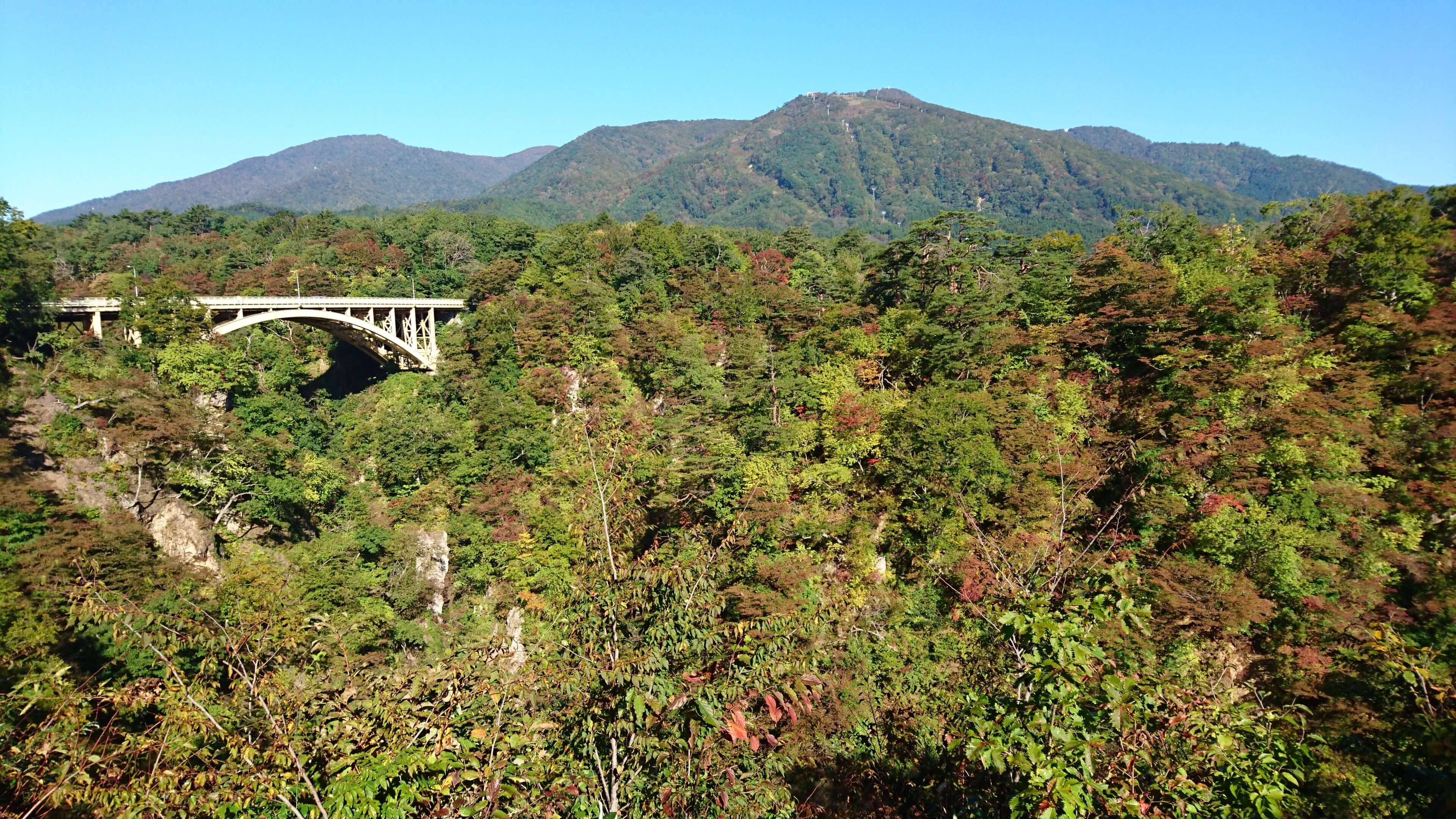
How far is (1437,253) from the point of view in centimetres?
2123

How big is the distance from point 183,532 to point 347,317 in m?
12.9

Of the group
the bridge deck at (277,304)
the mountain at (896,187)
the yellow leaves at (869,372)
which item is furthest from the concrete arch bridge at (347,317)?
the mountain at (896,187)

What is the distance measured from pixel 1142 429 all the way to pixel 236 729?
20.6m

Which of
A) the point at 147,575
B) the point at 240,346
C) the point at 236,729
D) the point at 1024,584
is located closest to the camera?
the point at 236,729

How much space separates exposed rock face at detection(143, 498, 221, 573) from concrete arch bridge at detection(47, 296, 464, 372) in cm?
894

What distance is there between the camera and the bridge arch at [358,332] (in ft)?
87.7

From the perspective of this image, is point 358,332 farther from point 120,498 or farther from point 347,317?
point 120,498

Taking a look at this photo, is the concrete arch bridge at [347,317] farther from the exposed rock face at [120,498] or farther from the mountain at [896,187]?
the mountain at [896,187]

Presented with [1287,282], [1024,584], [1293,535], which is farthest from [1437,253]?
[1024,584]

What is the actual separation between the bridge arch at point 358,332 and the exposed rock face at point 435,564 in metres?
13.0

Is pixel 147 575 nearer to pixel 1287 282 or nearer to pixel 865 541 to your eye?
pixel 865 541

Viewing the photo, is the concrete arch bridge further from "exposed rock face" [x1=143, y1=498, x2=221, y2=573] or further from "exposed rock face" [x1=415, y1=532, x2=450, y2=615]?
"exposed rock face" [x1=415, y1=532, x2=450, y2=615]

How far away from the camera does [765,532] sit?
16359 mm

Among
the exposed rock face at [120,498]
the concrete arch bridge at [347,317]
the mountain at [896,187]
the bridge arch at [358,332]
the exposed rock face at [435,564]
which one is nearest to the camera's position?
the exposed rock face at [120,498]
